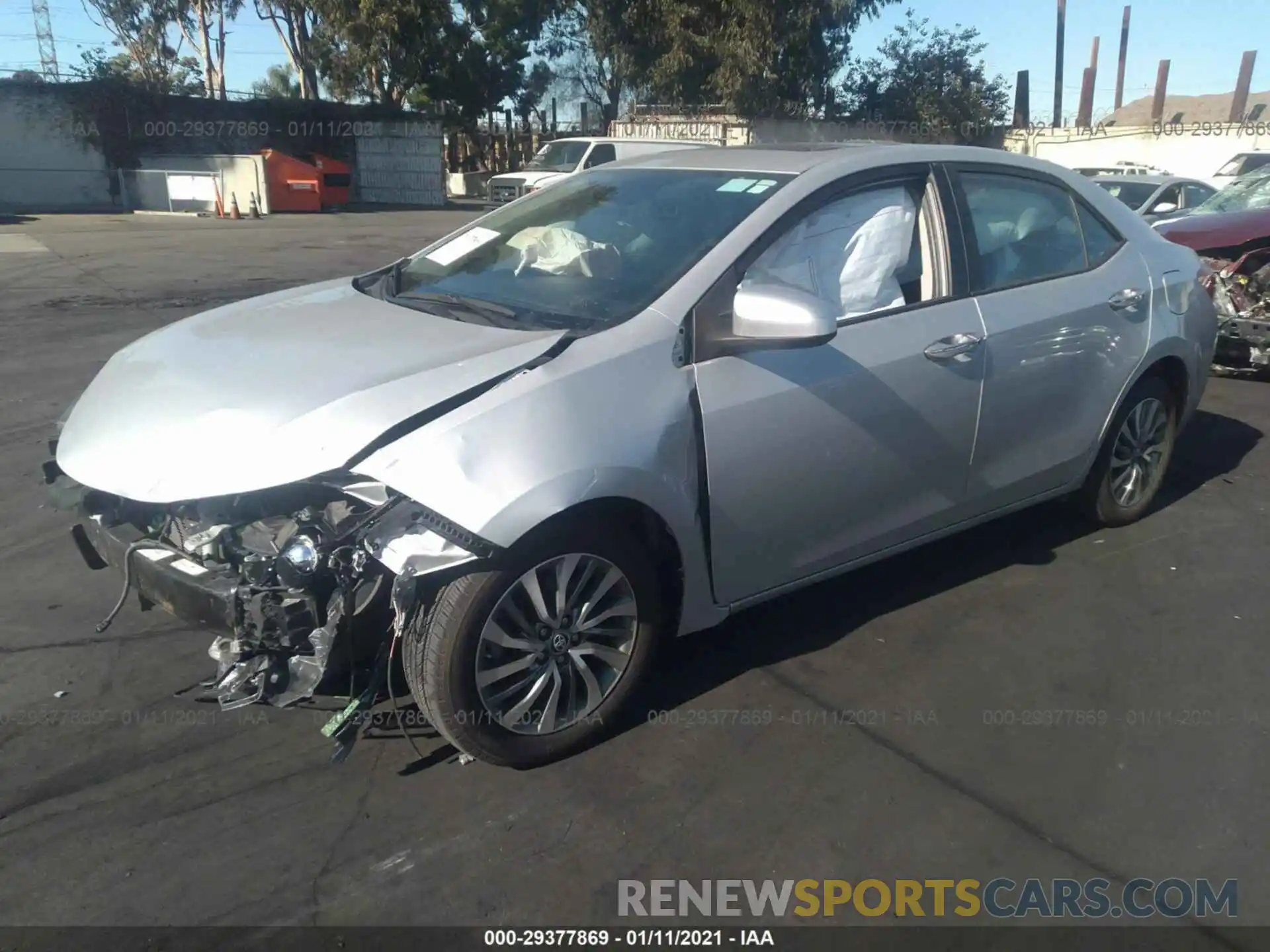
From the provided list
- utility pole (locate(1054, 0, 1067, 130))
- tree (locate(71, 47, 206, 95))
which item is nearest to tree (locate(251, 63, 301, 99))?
tree (locate(71, 47, 206, 95))

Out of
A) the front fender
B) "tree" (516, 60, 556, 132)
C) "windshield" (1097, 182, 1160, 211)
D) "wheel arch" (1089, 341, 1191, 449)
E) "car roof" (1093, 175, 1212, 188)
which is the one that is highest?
"tree" (516, 60, 556, 132)

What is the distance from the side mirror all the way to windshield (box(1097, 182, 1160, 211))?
11.7 meters

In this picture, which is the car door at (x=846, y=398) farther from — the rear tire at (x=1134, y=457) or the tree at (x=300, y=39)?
the tree at (x=300, y=39)

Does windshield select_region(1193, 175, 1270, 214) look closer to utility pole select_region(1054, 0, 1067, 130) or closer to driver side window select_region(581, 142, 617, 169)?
driver side window select_region(581, 142, 617, 169)

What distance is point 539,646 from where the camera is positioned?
10.4ft

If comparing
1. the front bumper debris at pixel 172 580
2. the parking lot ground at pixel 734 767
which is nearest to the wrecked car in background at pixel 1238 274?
the parking lot ground at pixel 734 767

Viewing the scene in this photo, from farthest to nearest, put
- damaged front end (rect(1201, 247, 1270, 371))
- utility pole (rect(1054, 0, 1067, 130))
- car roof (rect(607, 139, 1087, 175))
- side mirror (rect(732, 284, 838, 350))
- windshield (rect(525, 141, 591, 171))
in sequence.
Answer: utility pole (rect(1054, 0, 1067, 130)), windshield (rect(525, 141, 591, 171)), damaged front end (rect(1201, 247, 1270, 371)), car roof (rect(607, 139, 1087, 175)), side mirror (rect(732, 284, 838, 350))

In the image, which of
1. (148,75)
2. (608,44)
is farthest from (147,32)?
(608,44)

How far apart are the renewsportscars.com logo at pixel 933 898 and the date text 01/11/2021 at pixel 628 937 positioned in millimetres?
56

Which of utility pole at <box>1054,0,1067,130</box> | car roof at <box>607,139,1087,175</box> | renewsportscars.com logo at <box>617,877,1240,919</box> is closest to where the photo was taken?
renewsportscars.com logo at <box>617,877,1240,919</box>

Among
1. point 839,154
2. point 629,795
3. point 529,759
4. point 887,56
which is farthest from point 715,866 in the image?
point 887,56

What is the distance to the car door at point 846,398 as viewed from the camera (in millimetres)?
3463

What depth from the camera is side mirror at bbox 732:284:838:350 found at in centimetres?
330

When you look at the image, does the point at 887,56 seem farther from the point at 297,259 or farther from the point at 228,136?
the point at 297,259
